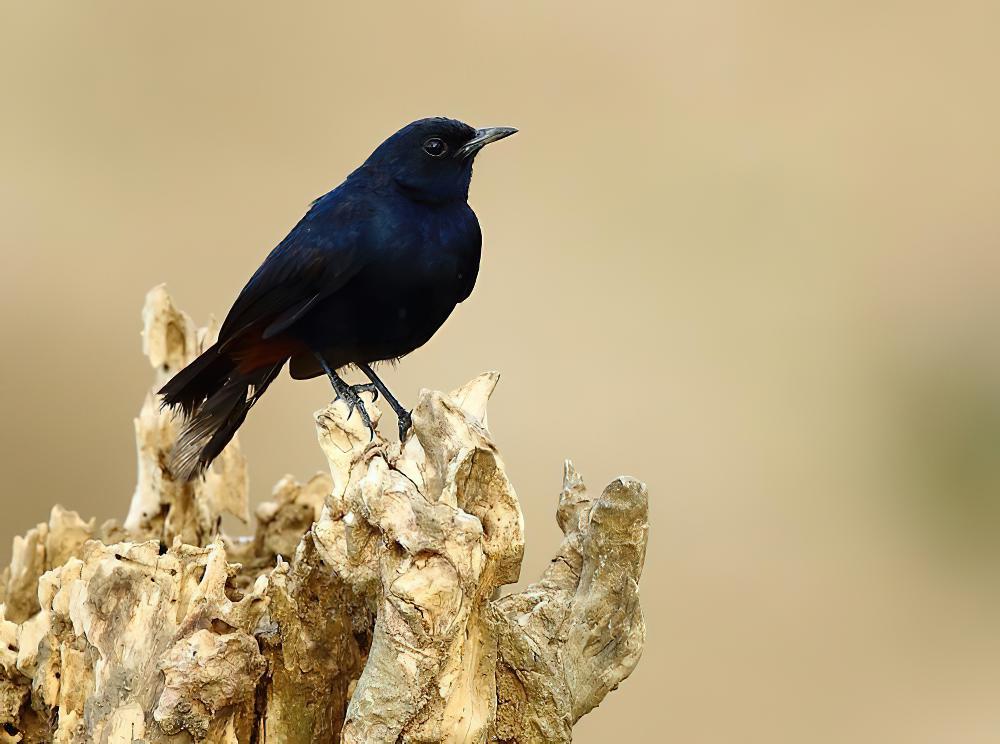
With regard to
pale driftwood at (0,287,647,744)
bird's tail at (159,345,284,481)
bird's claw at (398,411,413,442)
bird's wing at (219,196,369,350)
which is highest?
bird's wing at (219,196,369,350)

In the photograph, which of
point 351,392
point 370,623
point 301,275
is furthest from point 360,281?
point 370,623

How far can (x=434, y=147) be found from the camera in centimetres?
453

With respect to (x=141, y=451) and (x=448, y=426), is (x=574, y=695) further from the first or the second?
(x=141, y=451)

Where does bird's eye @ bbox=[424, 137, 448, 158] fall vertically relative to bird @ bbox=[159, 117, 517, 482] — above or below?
above

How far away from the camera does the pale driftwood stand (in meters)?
3.04

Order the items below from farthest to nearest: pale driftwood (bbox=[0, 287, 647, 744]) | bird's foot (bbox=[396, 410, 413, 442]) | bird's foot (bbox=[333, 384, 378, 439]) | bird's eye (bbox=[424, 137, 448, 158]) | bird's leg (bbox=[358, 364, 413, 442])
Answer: bird's eye (bbox=[424, 137, 448, 158]) → bird's leg (bbox=[358, 364, 413, 442]) → bird's foot (bbox=[396, 410, 413, 442]) → bird's foot (bbox=[333, 384, 378, 439]) → pale driftwood (bbox=[0, 287, 647, 744])

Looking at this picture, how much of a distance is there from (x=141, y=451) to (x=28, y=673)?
1.18 metres

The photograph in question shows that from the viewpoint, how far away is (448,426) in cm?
338

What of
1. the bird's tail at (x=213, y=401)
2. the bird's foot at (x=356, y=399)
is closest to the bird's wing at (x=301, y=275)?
the bird's tail at (x=213, y=401)

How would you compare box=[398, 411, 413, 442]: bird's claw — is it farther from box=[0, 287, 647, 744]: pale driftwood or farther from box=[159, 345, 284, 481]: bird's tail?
box=[159, 345, 284, 481]: bird's tail

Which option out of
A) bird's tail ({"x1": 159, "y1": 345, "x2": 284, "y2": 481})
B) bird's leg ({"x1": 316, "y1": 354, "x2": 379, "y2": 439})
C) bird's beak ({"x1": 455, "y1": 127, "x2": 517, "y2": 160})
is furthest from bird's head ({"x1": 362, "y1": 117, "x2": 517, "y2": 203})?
bird's tail ({"x1": 159, "y1": 345, "x2": 284, "y2": 481})

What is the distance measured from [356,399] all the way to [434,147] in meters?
1.02

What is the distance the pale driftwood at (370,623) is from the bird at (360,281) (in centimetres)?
44

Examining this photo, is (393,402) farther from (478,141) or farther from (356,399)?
(478,141)
